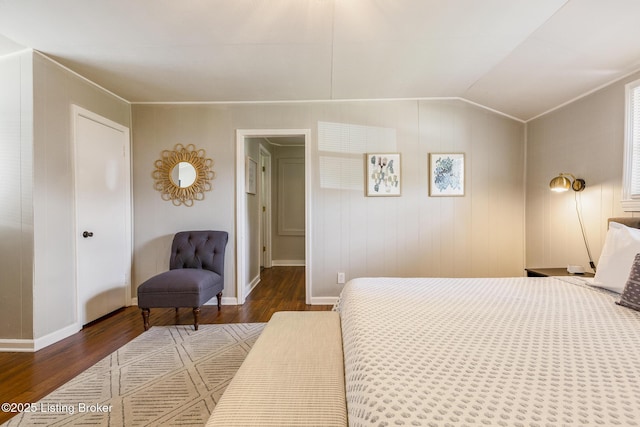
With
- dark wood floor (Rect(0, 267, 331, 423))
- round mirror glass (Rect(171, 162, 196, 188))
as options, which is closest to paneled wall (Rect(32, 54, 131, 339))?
dark wood floor (Rect(0, 267, 331, 423))

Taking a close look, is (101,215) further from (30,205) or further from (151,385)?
(151,385)

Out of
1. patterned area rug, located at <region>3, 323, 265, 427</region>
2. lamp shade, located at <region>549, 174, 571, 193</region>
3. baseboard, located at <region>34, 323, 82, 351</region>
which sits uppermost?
lamp shade, located at <region>549, 174, 571, 193</region>

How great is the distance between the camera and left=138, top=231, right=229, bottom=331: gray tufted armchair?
2.46 m

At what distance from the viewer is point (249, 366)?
3.59ft

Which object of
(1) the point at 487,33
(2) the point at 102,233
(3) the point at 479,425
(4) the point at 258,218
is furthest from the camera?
(4) the point at 258,218

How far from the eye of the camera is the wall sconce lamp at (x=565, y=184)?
2389mm

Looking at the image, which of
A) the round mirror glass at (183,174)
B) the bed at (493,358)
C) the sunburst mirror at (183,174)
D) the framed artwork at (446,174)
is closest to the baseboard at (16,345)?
the sunburst mirror at (183,174)

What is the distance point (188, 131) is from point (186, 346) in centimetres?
234

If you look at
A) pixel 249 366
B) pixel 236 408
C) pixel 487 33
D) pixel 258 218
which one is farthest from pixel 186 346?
pixel 487 33

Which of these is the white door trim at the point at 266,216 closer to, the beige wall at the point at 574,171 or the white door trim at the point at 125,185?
the white door trim at the point at 125,185

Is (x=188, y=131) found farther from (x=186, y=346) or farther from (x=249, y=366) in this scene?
(x=249, y=366)

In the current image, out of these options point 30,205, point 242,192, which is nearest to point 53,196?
point 30,205

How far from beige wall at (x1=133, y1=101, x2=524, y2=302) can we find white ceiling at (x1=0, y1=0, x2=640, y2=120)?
0.31 meters

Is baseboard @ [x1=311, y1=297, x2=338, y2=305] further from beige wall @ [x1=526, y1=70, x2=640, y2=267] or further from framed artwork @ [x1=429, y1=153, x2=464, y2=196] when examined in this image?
beige wall @ [x1=526, y1=70, x2=640, y2=267]
